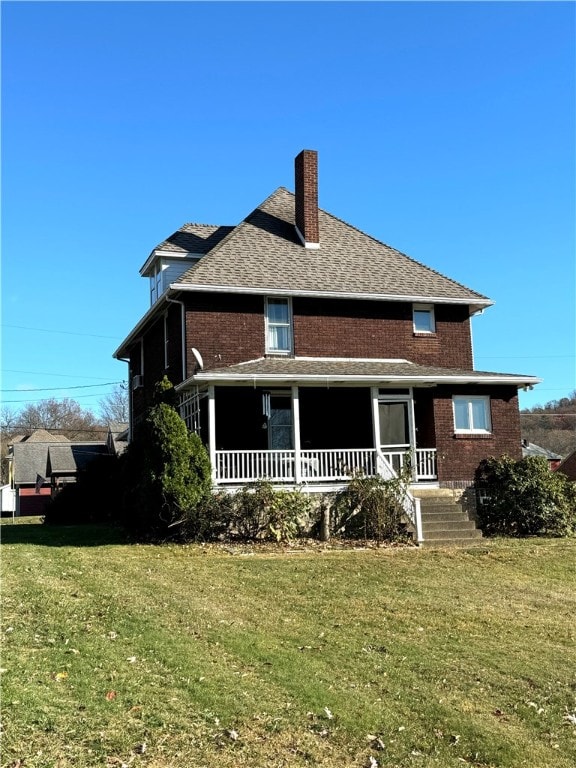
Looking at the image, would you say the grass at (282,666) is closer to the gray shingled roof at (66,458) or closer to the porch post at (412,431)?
the porch post at (412,431)

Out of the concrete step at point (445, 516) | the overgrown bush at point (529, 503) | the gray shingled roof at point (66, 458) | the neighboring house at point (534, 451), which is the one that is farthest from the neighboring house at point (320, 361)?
the neighboring house at point (534, 451)

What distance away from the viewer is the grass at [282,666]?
17.6 ft

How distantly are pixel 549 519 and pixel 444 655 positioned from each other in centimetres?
1128

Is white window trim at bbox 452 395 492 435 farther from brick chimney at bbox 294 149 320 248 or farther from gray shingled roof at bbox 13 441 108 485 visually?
gray shingled roof at bbox 13 441 108 485

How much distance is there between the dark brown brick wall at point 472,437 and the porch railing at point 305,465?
466 mm

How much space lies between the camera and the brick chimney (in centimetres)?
2280

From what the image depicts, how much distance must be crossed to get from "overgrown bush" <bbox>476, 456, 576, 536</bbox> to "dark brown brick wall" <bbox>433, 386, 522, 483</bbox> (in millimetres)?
1234

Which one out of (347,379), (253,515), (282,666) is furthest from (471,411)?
(282,666)

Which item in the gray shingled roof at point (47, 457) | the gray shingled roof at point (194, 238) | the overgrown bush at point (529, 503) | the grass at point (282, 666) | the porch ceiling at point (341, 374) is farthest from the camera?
the gray shingled roof at point (47, 457)

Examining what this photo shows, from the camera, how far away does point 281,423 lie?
67.5 feet

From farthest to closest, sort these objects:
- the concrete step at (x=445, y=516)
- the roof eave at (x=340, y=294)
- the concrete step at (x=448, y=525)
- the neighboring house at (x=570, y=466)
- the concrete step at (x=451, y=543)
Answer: the neighboring house at (x=570, y=466) → the roof eave at (x=340, y=294) → the concrete step at (x=445, y=516) → the concrete step at (x=448, y=525) → the concrete step at (x=451, y=543)

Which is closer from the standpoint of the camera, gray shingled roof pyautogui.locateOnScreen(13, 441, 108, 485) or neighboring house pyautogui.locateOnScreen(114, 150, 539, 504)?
neighboring house pyautogui.locateOnScreen(114, 150, 539, 504)

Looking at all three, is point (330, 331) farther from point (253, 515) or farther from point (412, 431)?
point (253, 515)

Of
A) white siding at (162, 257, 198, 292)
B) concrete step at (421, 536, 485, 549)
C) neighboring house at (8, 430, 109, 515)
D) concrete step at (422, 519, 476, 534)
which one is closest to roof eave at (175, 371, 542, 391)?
concrete step at (422, 519, 476, 534)
